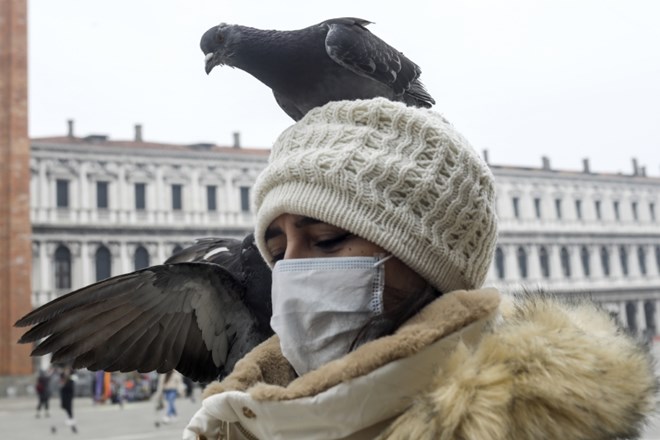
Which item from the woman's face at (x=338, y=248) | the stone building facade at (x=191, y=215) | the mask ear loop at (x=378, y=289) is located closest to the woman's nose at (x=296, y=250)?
the woman's face at (x=338, y=248)

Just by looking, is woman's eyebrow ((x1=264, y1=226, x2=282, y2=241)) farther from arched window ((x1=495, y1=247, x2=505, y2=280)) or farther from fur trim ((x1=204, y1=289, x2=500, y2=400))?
arched window ((x1=495, y1=247, x2=505, y2=280))

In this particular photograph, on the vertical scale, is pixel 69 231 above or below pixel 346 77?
above

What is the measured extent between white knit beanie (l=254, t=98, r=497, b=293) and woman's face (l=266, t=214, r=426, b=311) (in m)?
0.03

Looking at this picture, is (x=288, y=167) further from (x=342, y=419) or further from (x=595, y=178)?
(x=595, y=178)

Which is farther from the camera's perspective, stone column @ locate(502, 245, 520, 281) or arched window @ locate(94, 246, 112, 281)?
stone column @ locate(502, 245, 520, 281)

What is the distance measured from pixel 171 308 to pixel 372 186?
1083 millimetres

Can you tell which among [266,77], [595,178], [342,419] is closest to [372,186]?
[342,419]

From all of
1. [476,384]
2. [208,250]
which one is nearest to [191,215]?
[208,250]

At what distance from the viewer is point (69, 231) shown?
29.7 meters

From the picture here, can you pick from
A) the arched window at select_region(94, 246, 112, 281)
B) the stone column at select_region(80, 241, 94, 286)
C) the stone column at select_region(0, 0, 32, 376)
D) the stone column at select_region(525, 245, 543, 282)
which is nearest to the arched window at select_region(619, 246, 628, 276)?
the stone column at select_region(525, 245, 543, 282)

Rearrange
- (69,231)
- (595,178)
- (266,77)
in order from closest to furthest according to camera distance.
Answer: (266,77) → (69,231) → (595,178)

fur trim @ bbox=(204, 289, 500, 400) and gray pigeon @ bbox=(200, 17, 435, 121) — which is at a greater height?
gray pigeon @ bbox=(200, 17, 435, 121)

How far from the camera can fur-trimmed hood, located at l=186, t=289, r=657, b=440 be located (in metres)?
0.97

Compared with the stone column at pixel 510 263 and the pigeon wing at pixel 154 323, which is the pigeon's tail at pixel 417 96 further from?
the stone column at pixel 510 263
